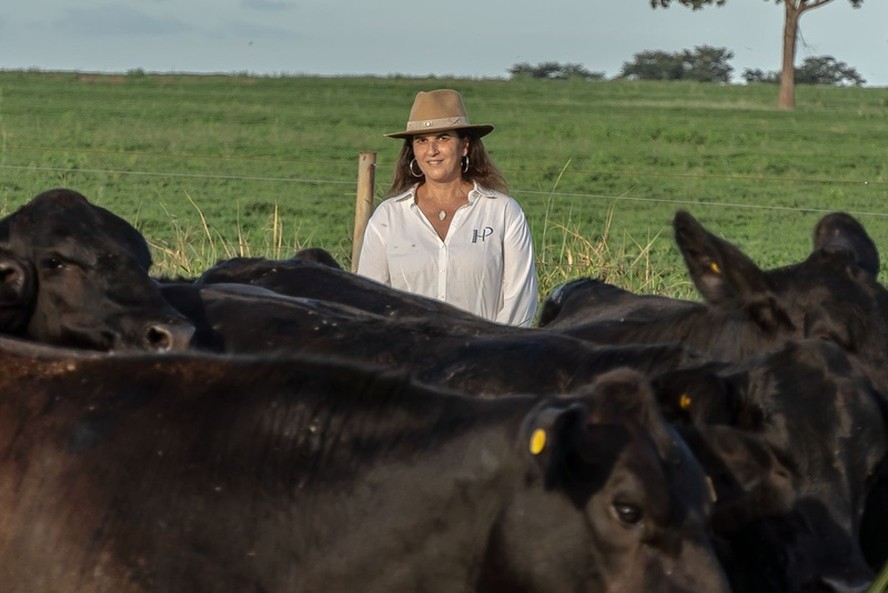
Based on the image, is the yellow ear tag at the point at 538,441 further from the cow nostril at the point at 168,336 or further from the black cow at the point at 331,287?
the black cow at the point at 331,287

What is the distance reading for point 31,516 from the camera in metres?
3.57

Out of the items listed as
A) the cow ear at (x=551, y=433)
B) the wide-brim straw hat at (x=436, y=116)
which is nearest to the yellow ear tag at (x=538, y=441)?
the cow ear at (x=551, y=433)

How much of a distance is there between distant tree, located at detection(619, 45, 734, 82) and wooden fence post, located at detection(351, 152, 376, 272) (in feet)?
284

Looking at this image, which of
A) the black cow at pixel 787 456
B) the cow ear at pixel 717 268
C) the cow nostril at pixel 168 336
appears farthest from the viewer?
the cow ear at pixel 717 268

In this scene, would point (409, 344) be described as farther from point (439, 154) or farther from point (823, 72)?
point (823, 72)

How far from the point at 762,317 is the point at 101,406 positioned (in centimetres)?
253

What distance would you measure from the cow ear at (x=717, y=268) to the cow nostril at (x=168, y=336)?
177 centimetres

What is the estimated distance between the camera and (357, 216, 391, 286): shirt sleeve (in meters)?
7.79

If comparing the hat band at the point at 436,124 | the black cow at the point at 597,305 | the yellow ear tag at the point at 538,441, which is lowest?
the black cow at the point at 597,305

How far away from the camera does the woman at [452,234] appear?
7.68m

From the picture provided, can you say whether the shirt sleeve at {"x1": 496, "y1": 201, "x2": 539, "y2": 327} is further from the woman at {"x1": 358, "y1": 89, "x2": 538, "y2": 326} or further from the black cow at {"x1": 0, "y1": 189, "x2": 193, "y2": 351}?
the black cow at {"x1": 0, "y1": 189, "x2": 193, "y2": 351}

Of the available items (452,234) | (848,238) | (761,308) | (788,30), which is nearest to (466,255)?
(452,234)

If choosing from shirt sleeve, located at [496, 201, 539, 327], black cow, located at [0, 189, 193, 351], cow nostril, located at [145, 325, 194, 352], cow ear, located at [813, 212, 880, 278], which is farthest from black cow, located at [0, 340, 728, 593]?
shirt sleeve, located at [496, 201, 539, 327]

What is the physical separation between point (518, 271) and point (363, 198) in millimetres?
3655
